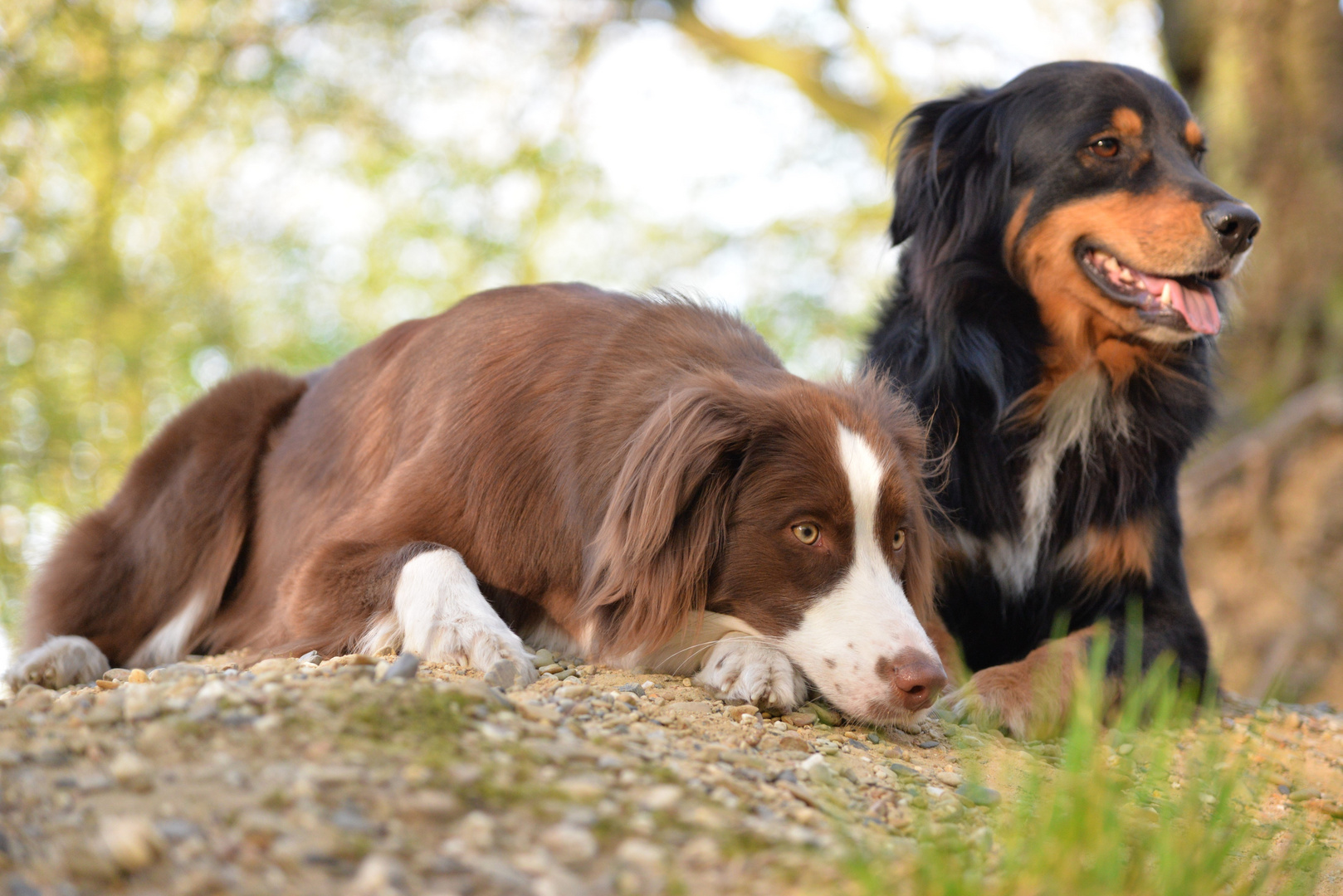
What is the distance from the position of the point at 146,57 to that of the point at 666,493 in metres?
10.9

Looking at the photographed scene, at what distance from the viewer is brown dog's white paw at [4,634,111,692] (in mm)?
3910

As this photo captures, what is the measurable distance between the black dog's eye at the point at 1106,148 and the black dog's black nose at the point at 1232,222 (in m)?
0.43

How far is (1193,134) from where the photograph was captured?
432cm

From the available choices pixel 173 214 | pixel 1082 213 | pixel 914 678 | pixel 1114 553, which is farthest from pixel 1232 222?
pixel 173 214

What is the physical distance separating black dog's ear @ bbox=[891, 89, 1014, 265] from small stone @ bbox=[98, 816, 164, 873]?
11.6ft

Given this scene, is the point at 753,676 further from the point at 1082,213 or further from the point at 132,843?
the point at 1082,213

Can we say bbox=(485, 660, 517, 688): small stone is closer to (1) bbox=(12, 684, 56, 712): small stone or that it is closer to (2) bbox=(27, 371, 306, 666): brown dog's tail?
(1) bbox=(12, 684, 56, 712): small stone

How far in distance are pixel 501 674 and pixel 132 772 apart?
1.10 metres

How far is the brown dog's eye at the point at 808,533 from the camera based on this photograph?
310 cm

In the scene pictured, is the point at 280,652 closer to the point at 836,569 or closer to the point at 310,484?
the point at 310,484

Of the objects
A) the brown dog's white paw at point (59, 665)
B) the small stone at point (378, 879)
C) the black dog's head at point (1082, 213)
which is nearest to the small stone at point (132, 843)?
the small stone at point (378, 879)

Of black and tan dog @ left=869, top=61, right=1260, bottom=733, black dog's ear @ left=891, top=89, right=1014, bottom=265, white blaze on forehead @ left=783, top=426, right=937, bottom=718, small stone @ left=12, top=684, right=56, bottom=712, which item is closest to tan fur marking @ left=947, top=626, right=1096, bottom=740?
black and tan dog @ left=869, top=61, right=1260, bottom=733

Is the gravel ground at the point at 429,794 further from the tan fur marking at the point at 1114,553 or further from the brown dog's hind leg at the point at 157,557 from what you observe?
the brown dog's hind leg at the point at 157,557

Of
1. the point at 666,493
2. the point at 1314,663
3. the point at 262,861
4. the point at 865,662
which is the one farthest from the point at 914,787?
the point at 1314,663
